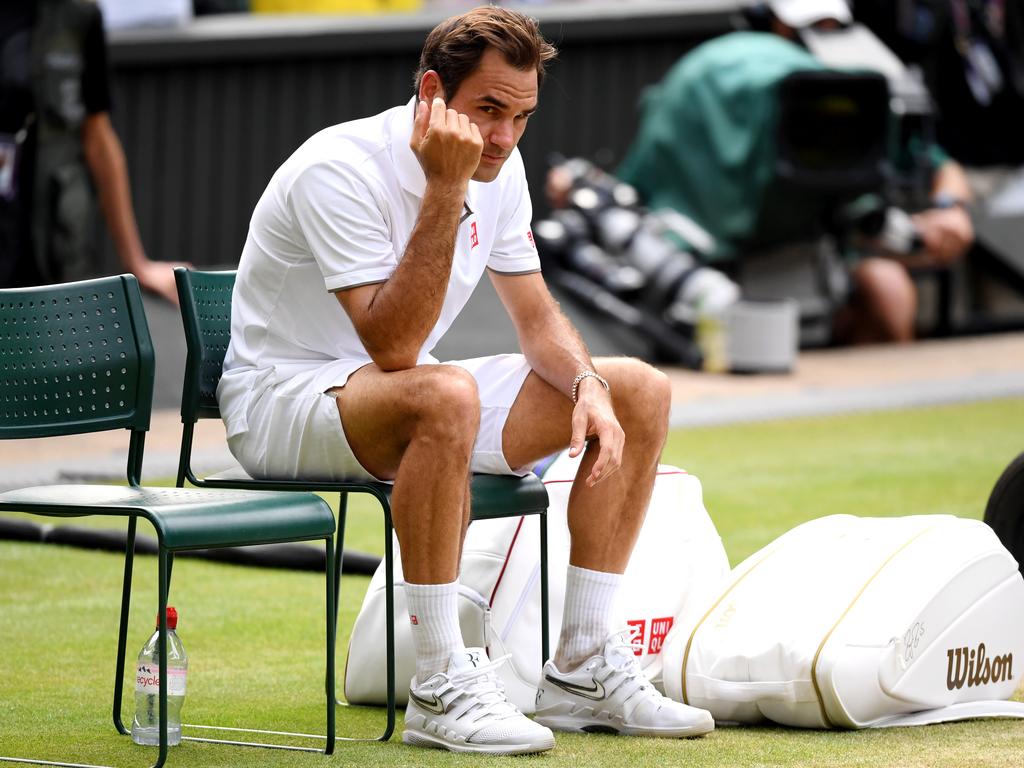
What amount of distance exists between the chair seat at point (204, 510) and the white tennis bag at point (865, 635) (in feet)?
2.64

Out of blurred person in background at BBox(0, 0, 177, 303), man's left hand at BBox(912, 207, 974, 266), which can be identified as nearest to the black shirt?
blurred person in background at BBox(0, 0, 177, 303)

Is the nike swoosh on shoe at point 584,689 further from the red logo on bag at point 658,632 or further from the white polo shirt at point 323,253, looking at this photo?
the white polo shirt at point 323,253

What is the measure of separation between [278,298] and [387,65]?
8328 millimetres

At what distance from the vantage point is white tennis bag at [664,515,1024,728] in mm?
3432

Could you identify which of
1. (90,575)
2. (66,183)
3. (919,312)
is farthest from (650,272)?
(90,575)

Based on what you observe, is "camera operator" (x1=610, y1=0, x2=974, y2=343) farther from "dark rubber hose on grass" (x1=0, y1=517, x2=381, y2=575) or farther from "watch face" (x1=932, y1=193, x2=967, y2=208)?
"dark rubber hose on grass" (x1=0, y1=517, x2=381, y2=575)

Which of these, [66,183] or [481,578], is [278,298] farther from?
[66,183]

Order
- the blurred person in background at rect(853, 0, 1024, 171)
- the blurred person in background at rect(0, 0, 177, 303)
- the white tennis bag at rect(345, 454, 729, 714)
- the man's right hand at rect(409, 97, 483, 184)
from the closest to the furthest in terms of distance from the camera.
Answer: the man's right hand at rect(409, 97, 483, 184) → the white tennis bag at rect(345, 454, 729, 714) → the blurred person in background at rect(0, 0, 177, 303) → the blurred person in background at rect(853, 0, 1024, 171)

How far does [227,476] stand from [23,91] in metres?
3.48

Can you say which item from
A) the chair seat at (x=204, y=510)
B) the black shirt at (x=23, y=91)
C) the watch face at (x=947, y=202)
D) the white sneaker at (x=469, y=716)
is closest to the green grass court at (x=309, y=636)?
the white sneaker at (x=469, y=716)

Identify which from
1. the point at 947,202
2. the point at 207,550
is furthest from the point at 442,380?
the point at 947,202

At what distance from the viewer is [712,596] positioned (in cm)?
367

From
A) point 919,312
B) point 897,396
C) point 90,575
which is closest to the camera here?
point 90,575

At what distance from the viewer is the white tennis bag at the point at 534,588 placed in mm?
3674
